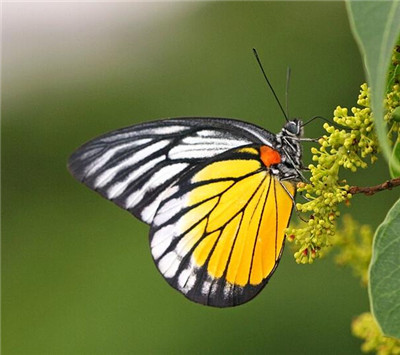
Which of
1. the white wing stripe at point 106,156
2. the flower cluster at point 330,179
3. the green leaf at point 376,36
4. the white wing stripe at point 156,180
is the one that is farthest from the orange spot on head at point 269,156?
the green leaf at point 376,36

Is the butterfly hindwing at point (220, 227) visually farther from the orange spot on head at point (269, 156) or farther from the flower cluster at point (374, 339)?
the flower cluster at point (374, 339)

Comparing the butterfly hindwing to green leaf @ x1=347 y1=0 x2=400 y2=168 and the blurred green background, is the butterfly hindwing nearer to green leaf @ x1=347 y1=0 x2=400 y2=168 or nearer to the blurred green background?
green leaf @ x1=347 y1=0 x2=400 y2=168

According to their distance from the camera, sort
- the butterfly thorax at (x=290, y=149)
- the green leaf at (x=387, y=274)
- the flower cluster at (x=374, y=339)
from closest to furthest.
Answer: the green leaf at (x=387, y=274) → the flower cluster at (x=374, y=339) → the butterfly thorax at (x=290, y=149)

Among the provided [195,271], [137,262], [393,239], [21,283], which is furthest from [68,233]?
[393,239]

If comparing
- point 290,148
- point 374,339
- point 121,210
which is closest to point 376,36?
point 374,339

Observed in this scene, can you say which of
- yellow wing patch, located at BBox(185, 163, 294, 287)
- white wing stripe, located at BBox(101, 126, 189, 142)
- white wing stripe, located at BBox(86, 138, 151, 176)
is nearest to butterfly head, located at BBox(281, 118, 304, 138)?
yellow wing patch, located at BBox(185, 163, 294, 287)

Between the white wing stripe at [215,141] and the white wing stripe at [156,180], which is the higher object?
the white wing stripe at [215,141]
